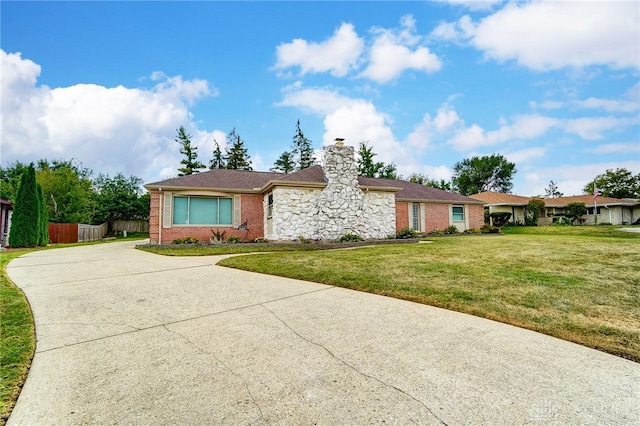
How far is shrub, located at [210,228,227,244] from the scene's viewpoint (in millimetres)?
14050

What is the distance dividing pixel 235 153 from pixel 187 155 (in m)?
5.80

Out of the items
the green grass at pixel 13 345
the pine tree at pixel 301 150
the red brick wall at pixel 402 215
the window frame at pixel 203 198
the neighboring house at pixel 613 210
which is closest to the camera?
the green grass at pixel 13 345

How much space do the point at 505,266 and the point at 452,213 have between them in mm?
14378

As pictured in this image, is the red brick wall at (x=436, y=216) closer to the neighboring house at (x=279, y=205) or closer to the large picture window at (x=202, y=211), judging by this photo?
the neighboring house at (x=279, y=205)

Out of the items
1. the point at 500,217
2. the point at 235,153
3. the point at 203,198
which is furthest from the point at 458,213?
the point at 235,153

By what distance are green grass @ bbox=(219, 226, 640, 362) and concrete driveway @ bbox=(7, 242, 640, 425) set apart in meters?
0.48

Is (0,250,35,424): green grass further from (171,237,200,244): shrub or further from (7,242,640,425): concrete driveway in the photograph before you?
(171,237,200,244): shrub

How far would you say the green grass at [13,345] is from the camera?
217cm

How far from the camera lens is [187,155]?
106 feet

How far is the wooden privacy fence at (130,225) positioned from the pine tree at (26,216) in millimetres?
14730

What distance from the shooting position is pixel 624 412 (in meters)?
2.00

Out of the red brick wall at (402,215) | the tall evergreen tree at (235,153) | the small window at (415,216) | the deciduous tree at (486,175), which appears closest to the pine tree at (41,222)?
the red brick wall at (402,215)

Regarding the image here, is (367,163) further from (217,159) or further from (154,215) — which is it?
(154,215)

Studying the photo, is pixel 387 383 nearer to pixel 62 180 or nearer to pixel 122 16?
pixel 122 16
